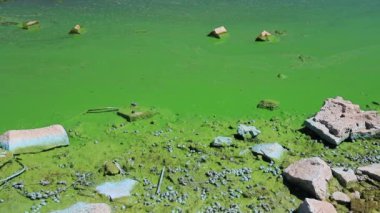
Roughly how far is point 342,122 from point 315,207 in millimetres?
1862

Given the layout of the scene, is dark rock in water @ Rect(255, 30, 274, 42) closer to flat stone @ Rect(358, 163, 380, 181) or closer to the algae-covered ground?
the algae-covered ground

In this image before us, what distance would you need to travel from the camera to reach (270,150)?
5934 millimetres

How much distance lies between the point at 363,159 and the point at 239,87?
94.0 inches

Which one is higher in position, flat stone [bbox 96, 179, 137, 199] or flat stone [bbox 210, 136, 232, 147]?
→ flat stone [bbox 210, 136, 232, 147]

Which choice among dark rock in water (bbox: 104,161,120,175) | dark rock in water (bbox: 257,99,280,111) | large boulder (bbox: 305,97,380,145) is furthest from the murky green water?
dark rock in water (bbox: 104,161,120,175)

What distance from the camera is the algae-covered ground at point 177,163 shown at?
204 inches

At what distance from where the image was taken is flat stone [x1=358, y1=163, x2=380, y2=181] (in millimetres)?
5464

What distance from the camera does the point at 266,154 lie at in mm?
5871

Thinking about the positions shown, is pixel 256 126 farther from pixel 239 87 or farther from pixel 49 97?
pixel 49 97

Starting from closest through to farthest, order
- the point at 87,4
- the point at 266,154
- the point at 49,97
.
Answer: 1. the point at 266,154
2. the point at 49,97
3. the point at 87,4

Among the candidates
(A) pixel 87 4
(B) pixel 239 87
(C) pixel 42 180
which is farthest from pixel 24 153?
(A) pixel 87 4

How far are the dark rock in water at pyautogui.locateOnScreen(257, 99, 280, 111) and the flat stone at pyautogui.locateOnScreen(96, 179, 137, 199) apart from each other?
8.04 ft

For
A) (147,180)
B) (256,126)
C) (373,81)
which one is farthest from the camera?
(373,81)

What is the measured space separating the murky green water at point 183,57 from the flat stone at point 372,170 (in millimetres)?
1557
